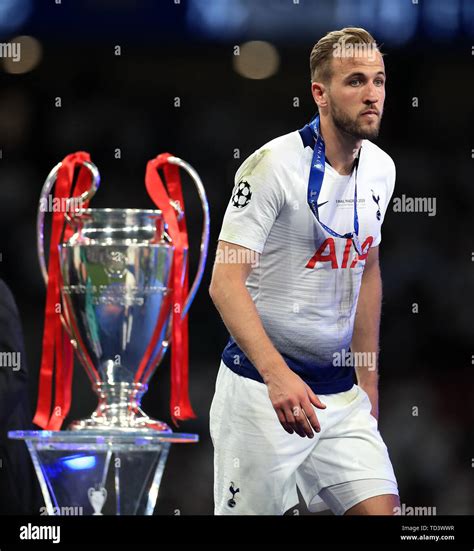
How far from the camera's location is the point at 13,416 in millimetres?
3531

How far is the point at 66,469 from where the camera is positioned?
101 inches

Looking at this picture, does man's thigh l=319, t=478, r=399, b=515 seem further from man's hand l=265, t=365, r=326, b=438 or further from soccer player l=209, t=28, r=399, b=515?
→ man's hand l=265, t=365, r=326, b=438

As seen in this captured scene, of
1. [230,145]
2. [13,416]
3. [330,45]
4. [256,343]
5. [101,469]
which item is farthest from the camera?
[230,145]

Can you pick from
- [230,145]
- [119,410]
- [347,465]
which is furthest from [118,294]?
[230,145]

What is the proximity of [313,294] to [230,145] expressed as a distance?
64.7 inches

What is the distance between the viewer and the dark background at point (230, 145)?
433cm

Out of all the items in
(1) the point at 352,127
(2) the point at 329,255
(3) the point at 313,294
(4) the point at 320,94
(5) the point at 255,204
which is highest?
(4) the point at 320,94

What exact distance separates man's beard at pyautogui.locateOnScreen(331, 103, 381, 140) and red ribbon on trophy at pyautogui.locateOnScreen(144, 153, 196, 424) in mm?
466

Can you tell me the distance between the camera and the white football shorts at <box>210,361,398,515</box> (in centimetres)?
296

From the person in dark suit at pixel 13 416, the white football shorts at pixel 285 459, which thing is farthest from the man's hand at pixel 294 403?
the person in dark suit at pixel 13 416

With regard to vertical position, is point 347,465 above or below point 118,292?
below

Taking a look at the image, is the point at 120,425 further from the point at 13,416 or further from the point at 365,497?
the point at 13,416

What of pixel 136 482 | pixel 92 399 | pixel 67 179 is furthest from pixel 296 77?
pixel 136 482
